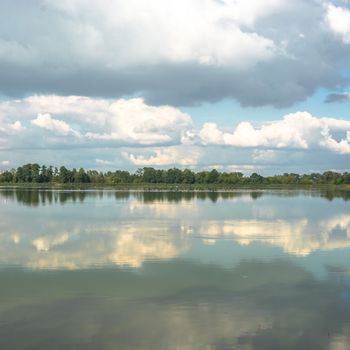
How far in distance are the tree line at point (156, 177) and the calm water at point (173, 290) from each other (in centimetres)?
12450

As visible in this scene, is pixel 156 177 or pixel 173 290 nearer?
pixel 173 290

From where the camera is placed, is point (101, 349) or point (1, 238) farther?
point (1, 238)

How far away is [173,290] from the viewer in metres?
14.7

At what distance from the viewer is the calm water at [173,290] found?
10.8 meters

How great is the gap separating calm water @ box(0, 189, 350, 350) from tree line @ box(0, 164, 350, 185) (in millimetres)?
124504

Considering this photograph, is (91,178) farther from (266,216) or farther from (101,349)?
(101,349)

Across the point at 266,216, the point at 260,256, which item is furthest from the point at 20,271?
the point at 266,216

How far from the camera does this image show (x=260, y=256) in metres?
20.6

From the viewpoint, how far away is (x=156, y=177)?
162500 millimetres

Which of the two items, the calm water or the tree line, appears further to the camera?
the tree line

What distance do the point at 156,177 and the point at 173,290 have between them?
148 m

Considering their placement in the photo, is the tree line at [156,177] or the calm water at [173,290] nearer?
the calm water at [173,290]

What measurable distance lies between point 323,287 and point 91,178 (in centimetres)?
14287

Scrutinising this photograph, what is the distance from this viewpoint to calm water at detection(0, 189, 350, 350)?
10.8 meters
